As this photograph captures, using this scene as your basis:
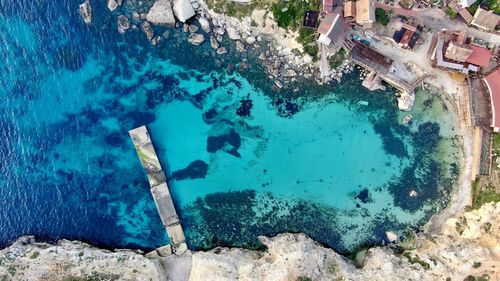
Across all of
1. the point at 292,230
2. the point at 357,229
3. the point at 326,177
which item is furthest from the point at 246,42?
the point at 357,229

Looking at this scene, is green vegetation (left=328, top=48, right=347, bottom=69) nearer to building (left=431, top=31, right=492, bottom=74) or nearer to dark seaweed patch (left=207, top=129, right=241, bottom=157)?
building (left=431, top=31, right=492, bottom=74)

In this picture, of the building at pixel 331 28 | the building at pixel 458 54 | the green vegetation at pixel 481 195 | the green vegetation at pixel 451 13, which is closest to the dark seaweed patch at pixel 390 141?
the green vegetation at pixel 481 195

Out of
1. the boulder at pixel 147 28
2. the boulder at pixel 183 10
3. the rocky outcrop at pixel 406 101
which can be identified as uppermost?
the boulder at pixel 183 10

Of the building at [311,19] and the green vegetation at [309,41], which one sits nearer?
the building at [311,19]

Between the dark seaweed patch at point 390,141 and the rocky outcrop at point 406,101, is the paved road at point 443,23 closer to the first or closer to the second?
the rocky outcrop at point 406,101

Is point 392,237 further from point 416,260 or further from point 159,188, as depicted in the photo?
point 159,188

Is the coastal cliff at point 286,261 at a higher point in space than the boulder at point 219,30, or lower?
lower

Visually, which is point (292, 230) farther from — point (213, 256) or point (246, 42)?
point (246, 42)

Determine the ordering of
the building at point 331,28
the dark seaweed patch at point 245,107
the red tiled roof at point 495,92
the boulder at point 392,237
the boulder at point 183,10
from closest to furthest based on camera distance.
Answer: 1. the building at point 331,28
2. the red tiled roof at point 495,92
3. the boulder at point 183,10
4. the dark seaweed patch at point 245,107
5. the boulder at point 392,237
